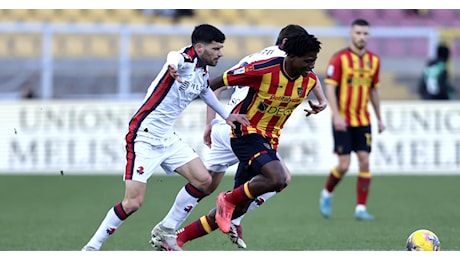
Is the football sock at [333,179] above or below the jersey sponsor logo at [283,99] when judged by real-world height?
below

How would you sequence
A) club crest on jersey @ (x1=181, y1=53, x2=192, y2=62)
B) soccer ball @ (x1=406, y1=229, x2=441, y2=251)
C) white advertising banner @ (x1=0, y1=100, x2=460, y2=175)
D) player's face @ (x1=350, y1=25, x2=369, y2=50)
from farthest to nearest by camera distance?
white advertising banner @ (x1=0, y1=100, x2=460, y2=175), player's face @ (x1=350, y1=25, x2=369, y2=50), club crest on jersey @ (x1=181, y1=53, x2=192, y2=62), soccer ball @ (x1=406, y1=229, x2=441, y2=251)

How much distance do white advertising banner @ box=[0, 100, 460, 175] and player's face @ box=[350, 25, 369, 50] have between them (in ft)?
18.3

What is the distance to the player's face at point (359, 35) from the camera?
35.1ft

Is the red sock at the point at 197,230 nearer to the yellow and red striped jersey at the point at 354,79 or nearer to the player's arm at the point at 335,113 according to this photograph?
the player's arm at the point at 335,113

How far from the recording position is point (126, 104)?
16797mm

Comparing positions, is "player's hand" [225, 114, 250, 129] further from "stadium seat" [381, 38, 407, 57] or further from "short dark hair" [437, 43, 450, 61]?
"stadium seat" [381, 38, 407, 57]

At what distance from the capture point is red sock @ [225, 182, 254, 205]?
7.18m

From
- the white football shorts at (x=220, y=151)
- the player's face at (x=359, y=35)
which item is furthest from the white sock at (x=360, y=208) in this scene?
the white football shorts at (x=220, y=151)

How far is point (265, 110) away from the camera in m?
7.35

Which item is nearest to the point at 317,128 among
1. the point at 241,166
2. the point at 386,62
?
the point at 386,62

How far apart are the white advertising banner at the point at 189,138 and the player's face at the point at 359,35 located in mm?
5573

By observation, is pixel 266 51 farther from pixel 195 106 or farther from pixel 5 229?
pixel 195 106

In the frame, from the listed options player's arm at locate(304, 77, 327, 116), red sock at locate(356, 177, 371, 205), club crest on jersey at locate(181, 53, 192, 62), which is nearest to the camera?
club crest on jersey at locate(181, 53, 192, 62)

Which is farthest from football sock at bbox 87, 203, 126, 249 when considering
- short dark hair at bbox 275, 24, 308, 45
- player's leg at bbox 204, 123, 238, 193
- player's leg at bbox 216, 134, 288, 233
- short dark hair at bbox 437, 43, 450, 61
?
short dark hair at bbox 437, 43, 450, 61
